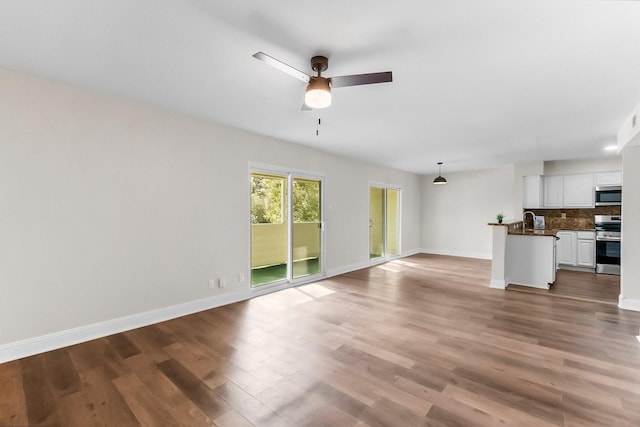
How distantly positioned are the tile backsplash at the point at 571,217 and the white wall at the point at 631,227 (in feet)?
9.75

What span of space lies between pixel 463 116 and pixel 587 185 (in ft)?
16.2

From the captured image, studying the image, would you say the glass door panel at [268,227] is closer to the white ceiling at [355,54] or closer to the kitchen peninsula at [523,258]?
the white ceiling at [355,54]

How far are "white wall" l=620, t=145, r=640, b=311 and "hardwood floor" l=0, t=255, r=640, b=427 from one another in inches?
13.4

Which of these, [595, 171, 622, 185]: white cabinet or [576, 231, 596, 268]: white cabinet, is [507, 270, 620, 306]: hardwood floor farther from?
[595, 171, 622, 185]: white cabinet

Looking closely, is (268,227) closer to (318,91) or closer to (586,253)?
(318,91)

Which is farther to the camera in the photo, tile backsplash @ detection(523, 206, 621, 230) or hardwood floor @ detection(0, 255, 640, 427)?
tile backsplash @ detection(523, 206, 621, 230)

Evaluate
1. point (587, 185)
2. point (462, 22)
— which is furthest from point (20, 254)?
point (587, 185)

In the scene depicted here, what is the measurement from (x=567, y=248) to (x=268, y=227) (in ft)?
21.7

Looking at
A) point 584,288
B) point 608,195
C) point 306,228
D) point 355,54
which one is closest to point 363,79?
point 355,54

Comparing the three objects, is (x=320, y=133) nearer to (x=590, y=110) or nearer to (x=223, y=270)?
(x=223, y=270)

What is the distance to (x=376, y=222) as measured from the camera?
771 cm

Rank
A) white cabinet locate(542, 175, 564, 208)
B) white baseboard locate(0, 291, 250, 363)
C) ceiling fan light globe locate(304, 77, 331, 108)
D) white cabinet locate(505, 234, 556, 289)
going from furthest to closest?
white cabinet locate(542, 175, 564, 208) < white cabinet locate(505, 234, 556, 289) < white baseboard locate(0, 291, 250, 363) < ceiling fan light globe locate(304, 77, 331, 108)

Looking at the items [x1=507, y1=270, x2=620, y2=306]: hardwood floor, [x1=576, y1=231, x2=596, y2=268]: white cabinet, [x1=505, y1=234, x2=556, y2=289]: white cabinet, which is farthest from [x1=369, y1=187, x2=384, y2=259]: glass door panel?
[x1=576, y1=231, x2=596, y2=268]: white cabinet

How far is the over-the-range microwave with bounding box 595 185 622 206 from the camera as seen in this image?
6027 mm
